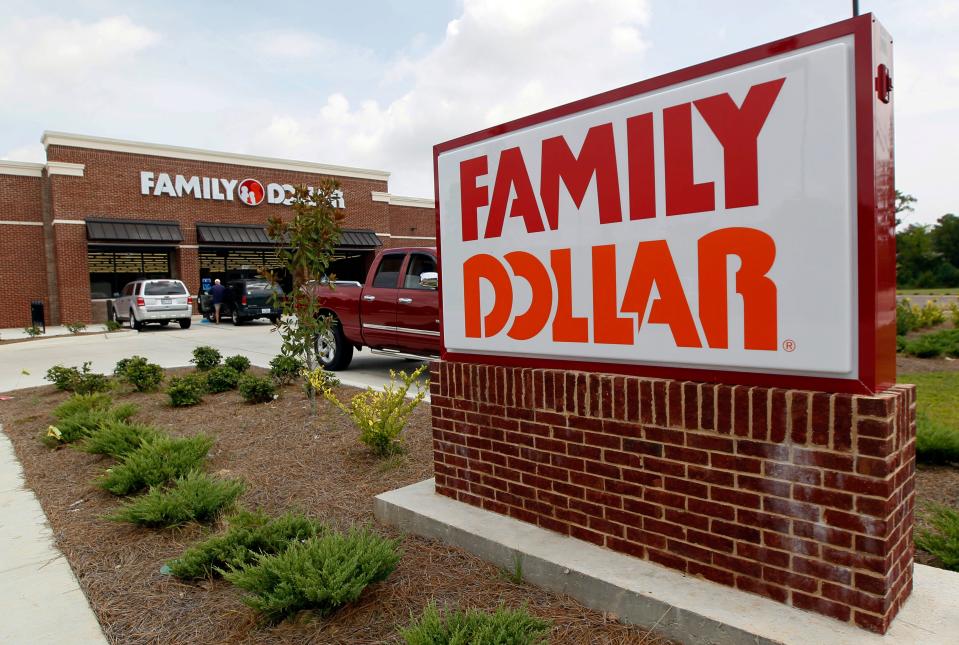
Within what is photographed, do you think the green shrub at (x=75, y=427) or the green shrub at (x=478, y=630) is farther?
the green shrub at (x=75, y=427)

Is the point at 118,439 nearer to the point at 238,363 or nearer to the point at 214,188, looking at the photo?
the point at 238,363

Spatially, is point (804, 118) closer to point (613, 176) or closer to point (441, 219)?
point (613, 176)

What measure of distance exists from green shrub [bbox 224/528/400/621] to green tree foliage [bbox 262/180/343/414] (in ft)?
13.3

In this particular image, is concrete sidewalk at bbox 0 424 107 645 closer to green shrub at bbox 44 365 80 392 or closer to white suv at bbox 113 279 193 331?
green shrub at bbox 44 365 80 392

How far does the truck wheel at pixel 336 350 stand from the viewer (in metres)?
10.8

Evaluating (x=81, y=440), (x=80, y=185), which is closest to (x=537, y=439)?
(x=81, y=440)

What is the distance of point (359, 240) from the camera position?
3344 centimetres

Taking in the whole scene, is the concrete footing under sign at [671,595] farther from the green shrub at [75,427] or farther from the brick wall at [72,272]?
the brick wall at [72,272]

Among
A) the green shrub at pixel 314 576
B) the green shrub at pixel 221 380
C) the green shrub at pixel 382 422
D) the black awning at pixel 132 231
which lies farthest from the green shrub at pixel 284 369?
the black awning at pixel 132 231

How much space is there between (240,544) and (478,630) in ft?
5.56

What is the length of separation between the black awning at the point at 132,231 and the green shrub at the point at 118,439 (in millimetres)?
23456

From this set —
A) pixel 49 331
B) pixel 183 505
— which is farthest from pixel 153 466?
pixel 49 331

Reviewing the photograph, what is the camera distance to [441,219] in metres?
4.08

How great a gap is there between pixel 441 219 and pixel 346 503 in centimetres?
206
